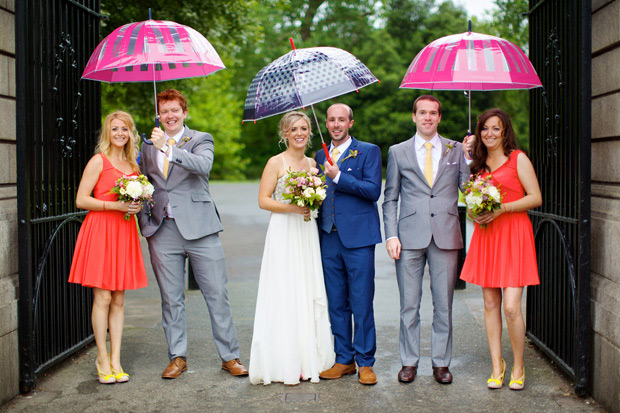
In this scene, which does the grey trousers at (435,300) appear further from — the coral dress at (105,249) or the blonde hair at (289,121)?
the coral dress at (105,249)

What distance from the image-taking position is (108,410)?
484cm

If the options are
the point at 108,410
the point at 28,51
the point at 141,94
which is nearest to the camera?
the point at 108,410

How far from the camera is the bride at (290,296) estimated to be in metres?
5.39

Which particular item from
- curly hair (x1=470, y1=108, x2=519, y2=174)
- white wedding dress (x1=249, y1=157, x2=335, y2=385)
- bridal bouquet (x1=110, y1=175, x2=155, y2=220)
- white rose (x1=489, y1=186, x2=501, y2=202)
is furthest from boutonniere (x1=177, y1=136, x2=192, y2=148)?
white rose (x1=489, y1=186, x2=501, y2=202)

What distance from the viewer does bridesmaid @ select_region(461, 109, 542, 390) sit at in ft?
16.7

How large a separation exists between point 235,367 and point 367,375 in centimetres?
113

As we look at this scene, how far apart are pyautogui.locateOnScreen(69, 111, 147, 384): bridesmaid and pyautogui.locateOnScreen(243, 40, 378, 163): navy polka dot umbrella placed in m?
1.16

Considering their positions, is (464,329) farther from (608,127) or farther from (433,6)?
(433,6)

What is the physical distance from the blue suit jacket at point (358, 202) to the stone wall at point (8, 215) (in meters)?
2.46

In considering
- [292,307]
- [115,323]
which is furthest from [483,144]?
[115,323]

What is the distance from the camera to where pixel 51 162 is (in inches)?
226

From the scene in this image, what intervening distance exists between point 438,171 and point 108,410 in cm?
308

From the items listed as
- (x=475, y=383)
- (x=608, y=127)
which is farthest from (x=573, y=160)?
(x=475, y=383)

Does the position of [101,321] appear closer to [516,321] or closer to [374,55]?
[516,321]
